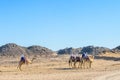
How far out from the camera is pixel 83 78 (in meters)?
29.2

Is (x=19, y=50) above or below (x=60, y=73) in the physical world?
above

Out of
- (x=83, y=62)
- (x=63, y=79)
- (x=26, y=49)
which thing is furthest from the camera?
(x=26, y=49)

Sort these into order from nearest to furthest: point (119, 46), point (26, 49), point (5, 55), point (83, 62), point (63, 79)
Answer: point (63, 79), point (83, 62), point (5, 55), point (26, 49), point (119, 46)

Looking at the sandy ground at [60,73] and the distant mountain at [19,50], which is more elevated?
the distant mountain at [19,50]

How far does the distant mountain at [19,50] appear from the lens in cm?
8819

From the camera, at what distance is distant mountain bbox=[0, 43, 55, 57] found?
88188mm

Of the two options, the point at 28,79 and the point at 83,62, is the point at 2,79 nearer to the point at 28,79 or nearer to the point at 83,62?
the point at 28,79

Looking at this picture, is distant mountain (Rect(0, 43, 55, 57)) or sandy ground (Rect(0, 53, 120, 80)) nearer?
sandy ground (Rect(0, 53, 120, 80))

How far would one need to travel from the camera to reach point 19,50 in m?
89.2

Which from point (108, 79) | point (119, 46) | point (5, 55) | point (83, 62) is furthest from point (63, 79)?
point (119, 46)

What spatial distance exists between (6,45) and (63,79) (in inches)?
2583

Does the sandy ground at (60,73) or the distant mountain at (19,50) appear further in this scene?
the distant mountain at (19,50)

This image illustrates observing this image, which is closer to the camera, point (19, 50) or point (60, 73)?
point (60, 73)

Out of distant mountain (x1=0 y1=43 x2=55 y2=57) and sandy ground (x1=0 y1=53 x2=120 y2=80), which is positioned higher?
distant mountain (x1=0 y1=43 x2=55 y2=57)
